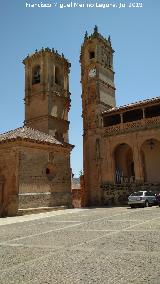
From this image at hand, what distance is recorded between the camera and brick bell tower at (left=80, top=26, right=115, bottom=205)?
3059cm

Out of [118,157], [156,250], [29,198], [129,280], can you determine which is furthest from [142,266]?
[118,157]

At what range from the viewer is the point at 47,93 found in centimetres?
3347

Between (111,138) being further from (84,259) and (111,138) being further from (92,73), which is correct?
(84,259)

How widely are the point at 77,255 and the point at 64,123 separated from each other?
29.4 metres

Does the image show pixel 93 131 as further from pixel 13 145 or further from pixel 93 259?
pixel 93 259

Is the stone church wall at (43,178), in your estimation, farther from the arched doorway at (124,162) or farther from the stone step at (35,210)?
the arched doorway at (124,162)

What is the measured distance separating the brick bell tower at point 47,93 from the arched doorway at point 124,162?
23.4 feet

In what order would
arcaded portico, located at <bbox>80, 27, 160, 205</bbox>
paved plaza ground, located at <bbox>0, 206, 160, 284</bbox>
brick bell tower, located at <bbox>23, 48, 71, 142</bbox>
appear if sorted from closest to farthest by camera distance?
paved plaza ground, located at <bbox>0, 206, 160, 284</bbox>
arcaded portico, located at <bbox>80, 27, 160, 205</bbox>
brick bell tower, located at <bbox>23, 48, 71, 142</bbox>

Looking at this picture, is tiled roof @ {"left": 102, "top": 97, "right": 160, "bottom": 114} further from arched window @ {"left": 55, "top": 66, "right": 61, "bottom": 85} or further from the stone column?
arched window @ {"left": 55, "top": 66, "right": 61, "bottom": 85}

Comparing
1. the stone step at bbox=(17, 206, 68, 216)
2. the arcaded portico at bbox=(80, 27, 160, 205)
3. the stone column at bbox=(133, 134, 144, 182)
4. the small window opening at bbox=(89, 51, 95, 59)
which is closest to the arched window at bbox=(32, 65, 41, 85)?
the arcaded portico at bbox=(80, 27, 160, 205)

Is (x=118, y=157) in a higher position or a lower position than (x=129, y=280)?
higher

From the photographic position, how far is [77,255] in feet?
21.4

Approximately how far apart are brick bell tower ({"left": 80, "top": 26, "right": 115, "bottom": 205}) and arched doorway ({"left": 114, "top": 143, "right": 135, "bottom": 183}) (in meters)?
2.59

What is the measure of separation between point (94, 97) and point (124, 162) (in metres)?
8.46
